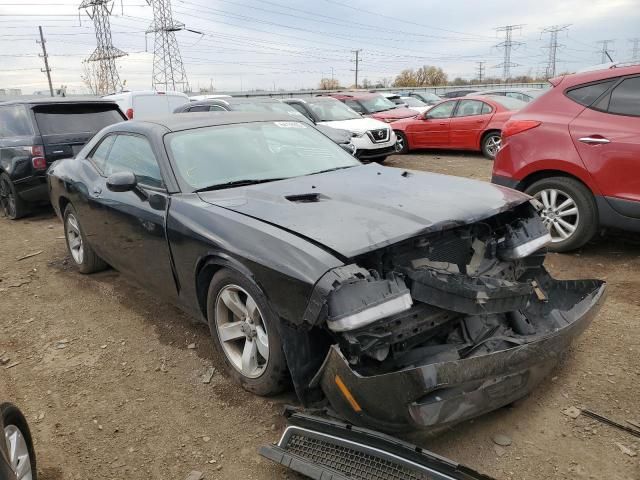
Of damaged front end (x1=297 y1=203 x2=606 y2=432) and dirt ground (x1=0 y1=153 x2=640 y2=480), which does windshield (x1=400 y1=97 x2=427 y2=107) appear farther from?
damaged front end (x1=297 y1=203 x2=606 y2=432)

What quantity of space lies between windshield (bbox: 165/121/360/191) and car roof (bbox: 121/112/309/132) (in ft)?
0.22

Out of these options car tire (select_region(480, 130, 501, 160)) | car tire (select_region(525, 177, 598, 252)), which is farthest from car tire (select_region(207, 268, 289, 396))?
car tire (select_region(480, 130, 501, 160))

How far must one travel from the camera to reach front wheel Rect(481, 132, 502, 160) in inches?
442

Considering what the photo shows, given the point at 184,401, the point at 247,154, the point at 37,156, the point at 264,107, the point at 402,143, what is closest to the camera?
the point at 184,401

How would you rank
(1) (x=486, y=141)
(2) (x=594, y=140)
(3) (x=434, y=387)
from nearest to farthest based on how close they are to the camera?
(3) (x=434, y=387)
(2) (x=594, y=140)
(1) (x=486, y=141)

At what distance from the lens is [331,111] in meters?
12.0

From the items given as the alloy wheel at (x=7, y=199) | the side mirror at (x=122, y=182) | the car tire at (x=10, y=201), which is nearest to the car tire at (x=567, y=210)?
the side mirror at (x=122, y=182)

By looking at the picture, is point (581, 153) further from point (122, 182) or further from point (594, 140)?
point (122, 182)

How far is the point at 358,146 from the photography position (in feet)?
35.4

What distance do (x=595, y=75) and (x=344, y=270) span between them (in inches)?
153

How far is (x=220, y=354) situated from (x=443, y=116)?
34.0ft

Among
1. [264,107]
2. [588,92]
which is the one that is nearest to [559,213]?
[588,92]

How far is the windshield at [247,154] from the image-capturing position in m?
3.55

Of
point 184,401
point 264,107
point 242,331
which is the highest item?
point 264,107
